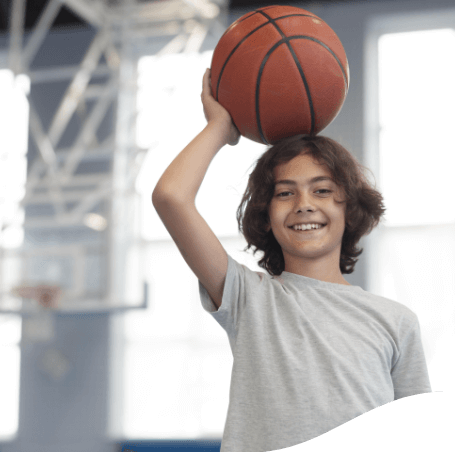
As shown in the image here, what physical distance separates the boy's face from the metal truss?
199 cm

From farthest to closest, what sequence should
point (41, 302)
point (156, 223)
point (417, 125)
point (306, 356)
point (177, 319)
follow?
1. point (156, 223)
2. point (177, 319)
3. point (417, 125)
4. point (41, 302)
5. point (306, 356)

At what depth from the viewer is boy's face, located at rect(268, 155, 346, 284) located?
890 millimetres

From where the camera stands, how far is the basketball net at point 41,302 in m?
2.95

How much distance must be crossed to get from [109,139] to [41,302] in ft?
2.99

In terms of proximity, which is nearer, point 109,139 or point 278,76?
point 278,76

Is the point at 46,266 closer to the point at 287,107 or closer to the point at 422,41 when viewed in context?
the point at 422,41

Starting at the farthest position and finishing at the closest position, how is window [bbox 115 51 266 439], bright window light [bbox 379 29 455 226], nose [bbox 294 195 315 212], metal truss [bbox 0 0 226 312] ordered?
window [bbox 115 51 266 439], bright window light [bbox 379 29 455 226], metal truss [bbox 0 0 226 312], nose [bbox 294 195 315 212]

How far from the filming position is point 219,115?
93cm

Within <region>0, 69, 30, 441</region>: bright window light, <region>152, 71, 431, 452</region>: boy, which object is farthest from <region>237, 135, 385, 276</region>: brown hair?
<region>0, 69, 30, 441</region>: bright window light

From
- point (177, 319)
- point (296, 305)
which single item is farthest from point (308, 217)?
point (177, 319)

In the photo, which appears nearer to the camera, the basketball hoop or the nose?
the nose

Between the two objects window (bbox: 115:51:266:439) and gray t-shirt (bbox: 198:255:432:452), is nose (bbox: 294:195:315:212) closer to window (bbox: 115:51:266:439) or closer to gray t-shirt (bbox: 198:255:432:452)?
gray t-shirt (bbox: 198:255:432:452)

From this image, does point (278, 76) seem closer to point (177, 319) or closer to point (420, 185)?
point (420, 185)

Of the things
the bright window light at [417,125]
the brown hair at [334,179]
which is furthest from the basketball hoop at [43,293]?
the brown hair at [334,179]
